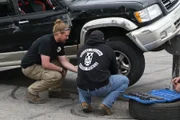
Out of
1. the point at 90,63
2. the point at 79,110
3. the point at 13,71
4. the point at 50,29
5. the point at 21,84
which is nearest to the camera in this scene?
the point at 90,63

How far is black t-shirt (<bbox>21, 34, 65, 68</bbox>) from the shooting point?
550 cm

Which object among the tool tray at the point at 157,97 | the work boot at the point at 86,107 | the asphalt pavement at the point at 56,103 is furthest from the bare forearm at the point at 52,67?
the tool tray at the point at 157,97

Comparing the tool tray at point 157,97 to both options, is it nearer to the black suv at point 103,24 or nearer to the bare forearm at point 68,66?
the black suv at point 103,24

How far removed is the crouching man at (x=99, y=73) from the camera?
474 centimetres

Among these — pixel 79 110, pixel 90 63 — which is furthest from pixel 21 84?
pixel 90 63

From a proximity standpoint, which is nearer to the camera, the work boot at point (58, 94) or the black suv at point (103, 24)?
the black suv at point (103, 24)

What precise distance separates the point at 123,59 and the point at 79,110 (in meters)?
1.11

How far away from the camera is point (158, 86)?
21.2 ft

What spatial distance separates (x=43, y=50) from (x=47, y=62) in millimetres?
188

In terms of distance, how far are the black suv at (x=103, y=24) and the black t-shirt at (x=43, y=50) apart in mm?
488

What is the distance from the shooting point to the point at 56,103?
5.69m

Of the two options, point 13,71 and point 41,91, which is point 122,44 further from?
point 13,71

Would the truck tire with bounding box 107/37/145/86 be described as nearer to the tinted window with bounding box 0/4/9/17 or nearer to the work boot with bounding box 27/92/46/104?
the work boot with bounding box 27/92/46/104

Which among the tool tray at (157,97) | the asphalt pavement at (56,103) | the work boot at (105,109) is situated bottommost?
the asphalt pavement at (56,103)
